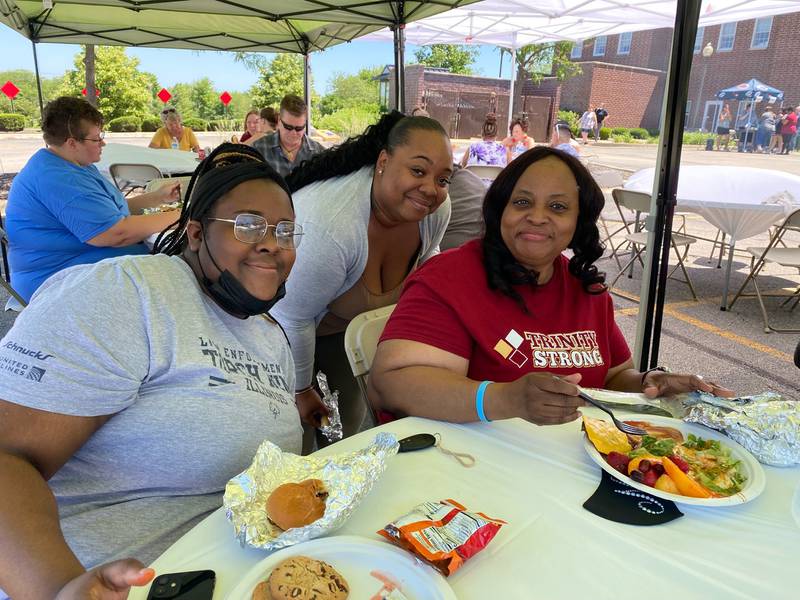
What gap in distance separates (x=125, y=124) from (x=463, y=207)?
22.8 meters

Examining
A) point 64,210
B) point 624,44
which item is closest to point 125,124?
point 64,210

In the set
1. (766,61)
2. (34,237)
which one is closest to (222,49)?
(34,237)

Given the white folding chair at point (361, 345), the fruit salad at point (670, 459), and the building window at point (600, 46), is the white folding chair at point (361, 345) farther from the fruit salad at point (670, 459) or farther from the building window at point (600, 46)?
the building window at point (600, 46)

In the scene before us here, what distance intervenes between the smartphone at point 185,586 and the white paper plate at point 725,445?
0.81 metres

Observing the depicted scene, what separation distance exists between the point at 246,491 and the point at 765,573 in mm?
912

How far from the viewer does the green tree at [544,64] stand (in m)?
25.3

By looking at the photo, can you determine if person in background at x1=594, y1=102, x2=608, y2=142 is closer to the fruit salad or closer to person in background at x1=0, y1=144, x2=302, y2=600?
the fruit salad

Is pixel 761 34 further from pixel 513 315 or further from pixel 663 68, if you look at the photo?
pixel 513 315

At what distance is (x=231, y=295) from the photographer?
4.08 feet

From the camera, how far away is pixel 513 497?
111 centimetres

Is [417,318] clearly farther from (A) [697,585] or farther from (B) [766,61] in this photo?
(B) [766,61]

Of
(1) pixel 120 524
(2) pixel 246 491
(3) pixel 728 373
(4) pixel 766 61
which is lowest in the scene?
(3) pixel 728 373

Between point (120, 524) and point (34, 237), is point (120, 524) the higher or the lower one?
the lower one

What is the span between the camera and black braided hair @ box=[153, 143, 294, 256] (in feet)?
4.15
